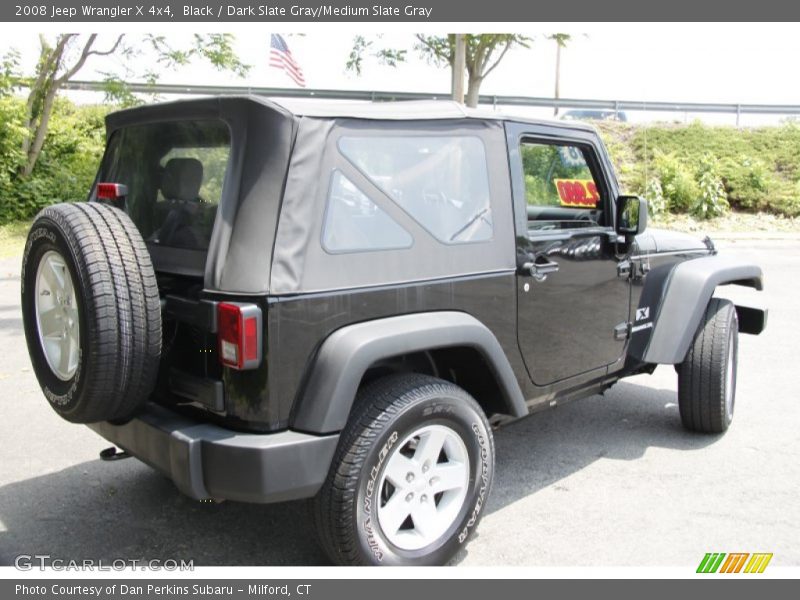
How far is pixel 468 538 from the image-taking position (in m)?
3.09

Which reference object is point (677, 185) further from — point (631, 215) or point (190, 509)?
point (190, 509)

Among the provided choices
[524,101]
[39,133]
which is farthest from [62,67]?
[524,101]

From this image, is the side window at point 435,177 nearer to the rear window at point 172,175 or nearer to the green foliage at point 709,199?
the rear window at point 172,175

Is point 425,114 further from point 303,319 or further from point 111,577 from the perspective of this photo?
point 111,577

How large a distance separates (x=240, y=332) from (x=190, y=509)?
1540 mm

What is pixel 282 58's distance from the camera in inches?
460

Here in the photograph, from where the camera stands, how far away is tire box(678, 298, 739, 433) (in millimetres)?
4414

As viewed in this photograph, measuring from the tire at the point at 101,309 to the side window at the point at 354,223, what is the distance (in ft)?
2.23

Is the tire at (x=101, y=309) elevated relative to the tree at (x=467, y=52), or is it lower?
lower

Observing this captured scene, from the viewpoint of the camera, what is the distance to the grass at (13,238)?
12578 mm

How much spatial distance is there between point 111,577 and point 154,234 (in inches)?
55.9

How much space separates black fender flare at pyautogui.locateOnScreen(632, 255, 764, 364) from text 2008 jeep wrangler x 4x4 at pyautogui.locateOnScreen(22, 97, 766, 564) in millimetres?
825

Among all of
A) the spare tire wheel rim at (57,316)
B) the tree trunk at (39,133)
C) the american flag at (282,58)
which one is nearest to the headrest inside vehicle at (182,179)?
the spare tire wheel rim at (57,316)

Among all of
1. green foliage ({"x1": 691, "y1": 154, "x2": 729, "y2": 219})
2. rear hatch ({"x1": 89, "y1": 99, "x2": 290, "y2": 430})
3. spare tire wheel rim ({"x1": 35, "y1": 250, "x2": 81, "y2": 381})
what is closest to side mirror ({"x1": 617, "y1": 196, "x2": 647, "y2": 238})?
rear hatch ({"x1": 89, "y1": 99, "x2": 290, "y2": 430})
